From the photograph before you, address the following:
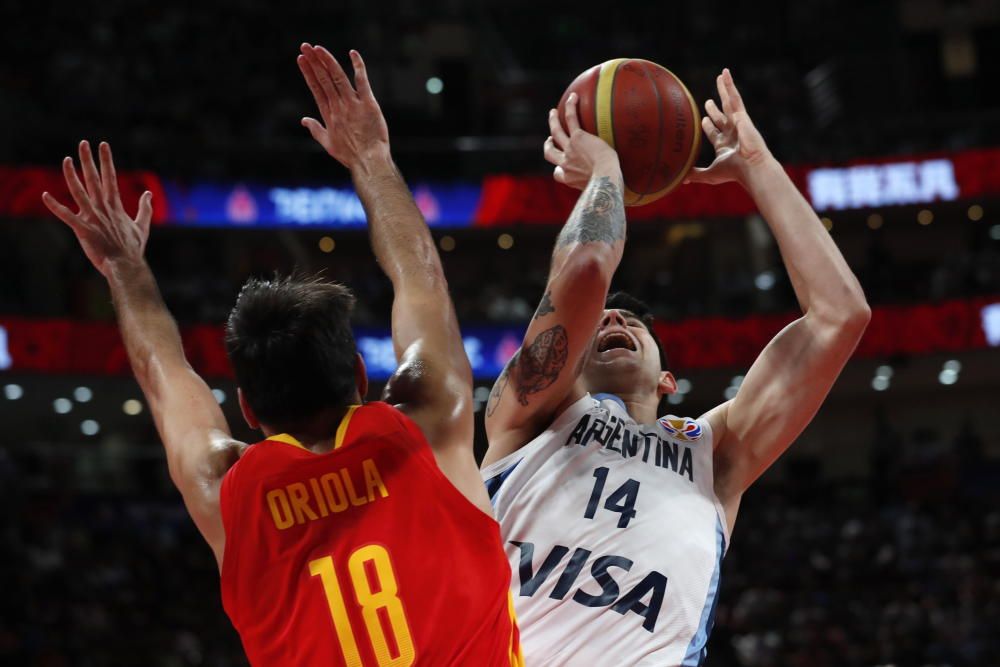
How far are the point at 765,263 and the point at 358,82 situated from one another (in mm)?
20681

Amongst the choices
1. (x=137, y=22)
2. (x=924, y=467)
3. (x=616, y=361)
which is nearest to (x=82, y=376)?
(x=137, y=22)

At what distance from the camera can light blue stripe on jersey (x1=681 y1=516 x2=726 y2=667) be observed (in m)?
3.05

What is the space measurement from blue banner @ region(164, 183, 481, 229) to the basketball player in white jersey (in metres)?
15.7

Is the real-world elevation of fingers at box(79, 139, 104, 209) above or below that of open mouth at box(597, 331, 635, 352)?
above

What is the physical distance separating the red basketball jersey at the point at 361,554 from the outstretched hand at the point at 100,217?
82 centimetres

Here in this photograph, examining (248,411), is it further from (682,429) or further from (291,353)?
(682,429)

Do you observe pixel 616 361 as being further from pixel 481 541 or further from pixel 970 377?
pixel 970 377

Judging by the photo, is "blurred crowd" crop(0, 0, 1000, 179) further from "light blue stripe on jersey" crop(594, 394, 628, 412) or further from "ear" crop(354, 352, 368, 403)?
"ear" crop(354, 352, 368, 403)

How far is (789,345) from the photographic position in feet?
11.5

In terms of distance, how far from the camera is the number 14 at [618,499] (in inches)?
123

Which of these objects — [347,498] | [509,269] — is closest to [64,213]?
[347,498]

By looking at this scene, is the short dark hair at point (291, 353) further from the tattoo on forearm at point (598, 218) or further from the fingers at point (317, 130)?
the tattoo on forearm at point (598, 218)

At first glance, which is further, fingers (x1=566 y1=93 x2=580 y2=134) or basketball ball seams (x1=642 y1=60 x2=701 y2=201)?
basketball ball seams (x1=642 y1=60 x2=701 y2=201)

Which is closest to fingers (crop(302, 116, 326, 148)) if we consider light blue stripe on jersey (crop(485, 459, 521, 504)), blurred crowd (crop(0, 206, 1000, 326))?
light blue stripe on jersey (crop(485, 459, 521, 504))
